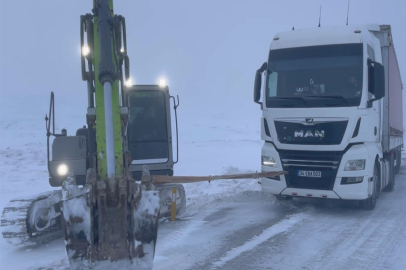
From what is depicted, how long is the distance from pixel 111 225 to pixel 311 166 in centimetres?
511

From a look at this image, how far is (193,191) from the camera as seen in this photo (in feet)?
39.1

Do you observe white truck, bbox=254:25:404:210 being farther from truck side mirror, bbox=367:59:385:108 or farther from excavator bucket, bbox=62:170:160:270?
excavator bucket, bbox=62:170:160:270

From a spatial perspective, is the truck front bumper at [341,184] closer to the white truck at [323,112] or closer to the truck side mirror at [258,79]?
the white truck at [323,112]

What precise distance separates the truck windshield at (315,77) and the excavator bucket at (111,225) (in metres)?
4.97

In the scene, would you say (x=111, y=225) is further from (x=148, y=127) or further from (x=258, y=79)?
(x=258, y=79)

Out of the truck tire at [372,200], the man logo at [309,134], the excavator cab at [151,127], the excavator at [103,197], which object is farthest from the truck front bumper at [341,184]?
the excavator cab at [151,127]

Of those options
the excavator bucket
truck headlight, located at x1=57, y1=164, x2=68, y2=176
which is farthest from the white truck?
the excavator bucket

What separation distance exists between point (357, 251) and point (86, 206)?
4.08m

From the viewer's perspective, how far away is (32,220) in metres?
6.44

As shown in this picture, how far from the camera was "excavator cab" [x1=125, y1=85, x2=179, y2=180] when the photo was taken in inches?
352

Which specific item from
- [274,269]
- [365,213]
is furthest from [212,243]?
[365,213]

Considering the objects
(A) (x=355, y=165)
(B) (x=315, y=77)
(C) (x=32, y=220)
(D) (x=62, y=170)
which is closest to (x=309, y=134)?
(A) (x=355, y=165)

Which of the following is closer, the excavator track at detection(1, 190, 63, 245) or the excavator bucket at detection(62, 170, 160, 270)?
the excavator bucket at detection(62, 170, 160, 270)

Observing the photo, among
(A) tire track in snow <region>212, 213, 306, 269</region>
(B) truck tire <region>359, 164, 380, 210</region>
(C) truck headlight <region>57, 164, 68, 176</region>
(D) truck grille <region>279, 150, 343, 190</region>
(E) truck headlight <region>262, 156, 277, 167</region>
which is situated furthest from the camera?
(B) truck tire <region>359, 164, 380, 210</region>
